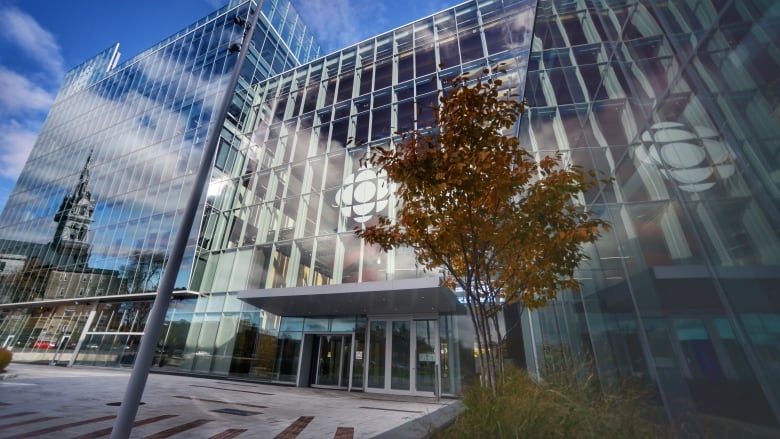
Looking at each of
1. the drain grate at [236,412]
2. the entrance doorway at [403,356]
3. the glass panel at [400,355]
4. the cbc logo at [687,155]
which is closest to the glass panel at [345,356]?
the entrance doorway at [403,356]

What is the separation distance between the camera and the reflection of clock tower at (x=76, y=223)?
2598cm

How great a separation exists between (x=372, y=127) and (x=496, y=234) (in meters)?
15.8

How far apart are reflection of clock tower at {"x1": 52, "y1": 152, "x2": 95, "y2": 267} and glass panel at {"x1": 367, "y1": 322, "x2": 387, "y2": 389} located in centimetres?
2498

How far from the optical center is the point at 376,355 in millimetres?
15383

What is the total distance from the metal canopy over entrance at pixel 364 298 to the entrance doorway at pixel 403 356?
0.77m

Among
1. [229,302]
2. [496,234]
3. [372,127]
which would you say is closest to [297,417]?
[496,234]

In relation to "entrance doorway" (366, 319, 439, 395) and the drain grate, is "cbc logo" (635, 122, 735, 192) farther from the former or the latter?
"entrance doorway" (366, 319, 439, 395)

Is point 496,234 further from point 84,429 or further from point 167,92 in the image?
point 167,92

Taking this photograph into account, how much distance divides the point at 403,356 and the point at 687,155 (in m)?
13.3

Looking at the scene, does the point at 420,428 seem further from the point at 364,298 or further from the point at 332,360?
the point at 332,360

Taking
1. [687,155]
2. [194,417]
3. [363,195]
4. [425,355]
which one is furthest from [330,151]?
[687,155]

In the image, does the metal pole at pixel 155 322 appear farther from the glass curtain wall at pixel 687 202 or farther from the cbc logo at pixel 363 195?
the cbc logo at pixel 363 195

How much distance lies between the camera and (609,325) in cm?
629

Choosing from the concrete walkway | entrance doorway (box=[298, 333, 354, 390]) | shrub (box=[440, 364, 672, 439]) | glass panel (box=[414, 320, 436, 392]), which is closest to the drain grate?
the concrete walkway
